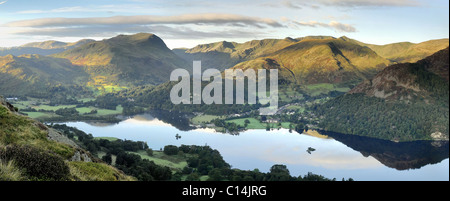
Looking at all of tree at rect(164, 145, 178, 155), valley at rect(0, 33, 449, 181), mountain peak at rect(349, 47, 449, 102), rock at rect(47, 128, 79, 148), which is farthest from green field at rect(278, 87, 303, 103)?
rock at rect(47, 128, 79, 148)

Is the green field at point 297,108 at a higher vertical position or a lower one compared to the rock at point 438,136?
higher

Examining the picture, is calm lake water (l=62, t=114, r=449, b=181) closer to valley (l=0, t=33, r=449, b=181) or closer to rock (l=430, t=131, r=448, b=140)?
valley (l=0, t=33, r=449, b=181)

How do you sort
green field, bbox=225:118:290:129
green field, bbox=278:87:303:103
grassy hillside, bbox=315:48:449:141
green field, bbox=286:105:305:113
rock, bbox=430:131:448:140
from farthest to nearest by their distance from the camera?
green field, bbox=278:87:303:103 < green field, bbox=286:105:305:113 < green field, bbox=225:118:290:129 < grassy hillside, bbox=315:48:449:141 < rock, bbox=430:131:448:140

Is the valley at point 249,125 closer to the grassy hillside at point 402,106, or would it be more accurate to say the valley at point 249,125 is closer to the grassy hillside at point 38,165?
the grassy hillside at point 38,165

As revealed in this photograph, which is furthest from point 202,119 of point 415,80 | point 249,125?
point 415,80

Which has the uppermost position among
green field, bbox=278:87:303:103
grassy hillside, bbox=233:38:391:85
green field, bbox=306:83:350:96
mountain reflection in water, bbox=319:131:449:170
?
grassy hillside, bbox=233:38:391:85

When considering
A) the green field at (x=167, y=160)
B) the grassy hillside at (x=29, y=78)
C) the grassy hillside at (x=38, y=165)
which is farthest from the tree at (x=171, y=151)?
the grassy hillside at (x=29, y=78)
